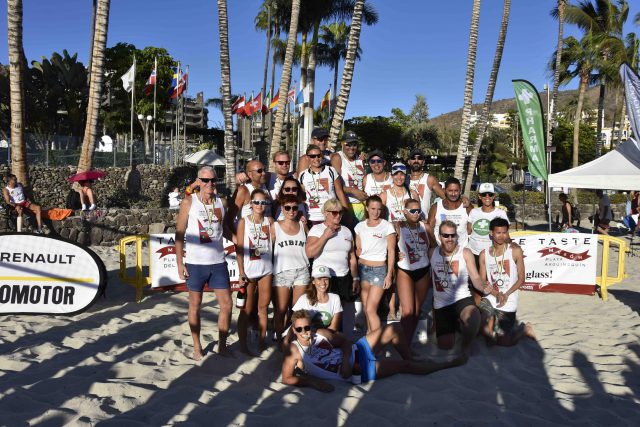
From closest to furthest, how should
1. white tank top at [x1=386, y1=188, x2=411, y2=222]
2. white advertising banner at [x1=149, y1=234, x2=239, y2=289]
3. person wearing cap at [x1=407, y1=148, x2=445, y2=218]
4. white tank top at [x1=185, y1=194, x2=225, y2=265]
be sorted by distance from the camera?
white tank top at [x1=185, y1=194, x2=225, y2=265]
white tank top at [x1=386, y1=188, x2=411, y2=222]
person wearing cap at [x1=407, y1=148, x2=445, y2=218]
white advertising banner at [x1=149, y1=234, x2=239, y2=289]

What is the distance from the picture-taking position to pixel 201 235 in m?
4.73

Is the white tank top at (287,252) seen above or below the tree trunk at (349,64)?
below

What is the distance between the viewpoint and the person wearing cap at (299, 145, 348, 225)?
5414 millimetres

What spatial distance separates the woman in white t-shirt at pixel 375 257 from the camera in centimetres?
509

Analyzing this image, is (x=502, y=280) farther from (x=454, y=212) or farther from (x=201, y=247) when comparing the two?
(x=201, y=247)

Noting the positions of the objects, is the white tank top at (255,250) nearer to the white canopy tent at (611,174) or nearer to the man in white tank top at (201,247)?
the man in white tank top at (201,247)

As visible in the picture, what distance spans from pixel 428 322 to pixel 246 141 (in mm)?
28743

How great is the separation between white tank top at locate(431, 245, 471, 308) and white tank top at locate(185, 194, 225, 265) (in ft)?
7.60

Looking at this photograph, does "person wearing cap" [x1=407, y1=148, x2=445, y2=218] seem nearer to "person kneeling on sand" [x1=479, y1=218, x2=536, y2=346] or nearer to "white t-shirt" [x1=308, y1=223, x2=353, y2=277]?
"person kneeling on sand" [x1=479, y1=218, x2=536, y2=346]

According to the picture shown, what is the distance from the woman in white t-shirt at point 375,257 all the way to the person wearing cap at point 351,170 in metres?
0.79

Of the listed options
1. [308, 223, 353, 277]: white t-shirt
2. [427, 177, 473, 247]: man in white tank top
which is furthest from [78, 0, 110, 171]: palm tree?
[427, 177, 473, 247]: man in white tank top

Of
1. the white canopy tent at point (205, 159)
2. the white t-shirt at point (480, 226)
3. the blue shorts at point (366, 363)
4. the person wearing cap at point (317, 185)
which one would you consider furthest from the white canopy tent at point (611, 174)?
the white canopy tent at point (205, 159)

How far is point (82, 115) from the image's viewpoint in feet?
100

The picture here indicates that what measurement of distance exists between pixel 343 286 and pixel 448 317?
1.20 meters
